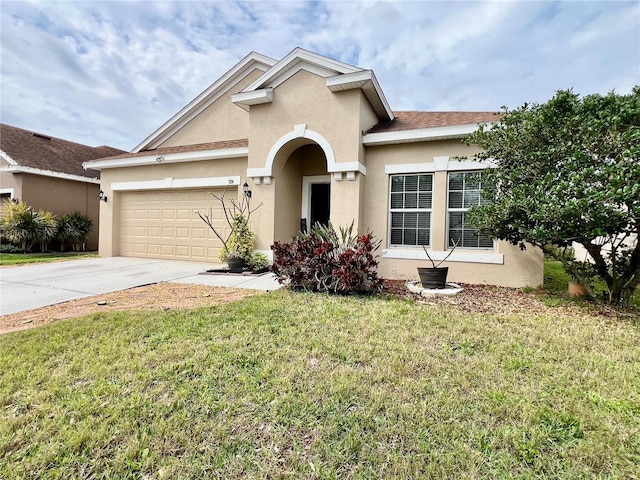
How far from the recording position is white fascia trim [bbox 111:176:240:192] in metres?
10.6

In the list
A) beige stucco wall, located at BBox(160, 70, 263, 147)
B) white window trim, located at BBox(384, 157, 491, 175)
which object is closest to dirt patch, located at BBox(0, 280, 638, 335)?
white window trim, located at BBox(384, 157, 491, 175)

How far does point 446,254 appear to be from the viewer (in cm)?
830

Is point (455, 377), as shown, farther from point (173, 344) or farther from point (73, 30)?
point (73, 30)

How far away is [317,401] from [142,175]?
12.1 m

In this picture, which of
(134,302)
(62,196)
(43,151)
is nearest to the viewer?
(134,302)

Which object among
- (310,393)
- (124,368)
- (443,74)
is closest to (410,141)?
(310,393)

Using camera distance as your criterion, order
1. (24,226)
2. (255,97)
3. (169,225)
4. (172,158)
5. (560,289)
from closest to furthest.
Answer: (560,289) → (255,97) → (172,158) → (169,225) → (24,226)

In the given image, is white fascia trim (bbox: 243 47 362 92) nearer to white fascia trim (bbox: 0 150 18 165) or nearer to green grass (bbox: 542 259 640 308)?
green grass (bbox: 542 259 640 308)

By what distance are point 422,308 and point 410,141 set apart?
4823 millimetres

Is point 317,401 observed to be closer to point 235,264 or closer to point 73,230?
point 235,264

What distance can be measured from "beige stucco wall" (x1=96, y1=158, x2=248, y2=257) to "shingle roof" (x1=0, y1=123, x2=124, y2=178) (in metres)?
5.73

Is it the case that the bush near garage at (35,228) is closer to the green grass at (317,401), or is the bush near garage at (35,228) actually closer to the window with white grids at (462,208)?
the green grass at (317,401)

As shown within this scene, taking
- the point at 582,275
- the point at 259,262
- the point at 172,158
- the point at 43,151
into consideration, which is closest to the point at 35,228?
the point at 43,151

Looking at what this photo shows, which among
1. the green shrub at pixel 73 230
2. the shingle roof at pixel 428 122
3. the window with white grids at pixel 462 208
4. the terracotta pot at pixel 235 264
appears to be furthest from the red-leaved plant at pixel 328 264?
the green shrub at pixel 73 230
